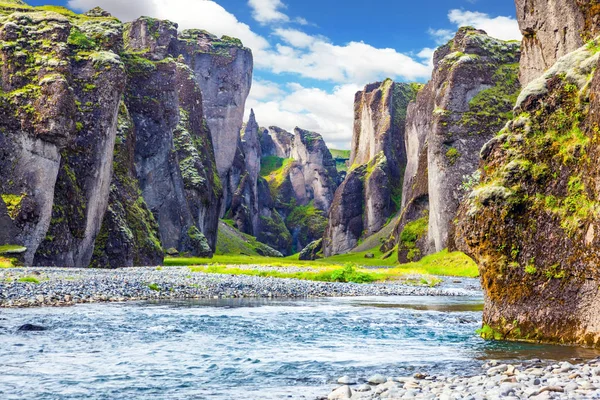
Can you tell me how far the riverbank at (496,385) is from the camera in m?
10.6

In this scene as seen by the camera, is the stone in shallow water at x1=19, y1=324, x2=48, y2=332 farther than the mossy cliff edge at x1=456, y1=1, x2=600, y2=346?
Yes

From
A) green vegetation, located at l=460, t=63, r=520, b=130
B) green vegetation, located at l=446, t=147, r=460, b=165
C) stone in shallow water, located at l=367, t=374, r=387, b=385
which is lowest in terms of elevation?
stone in shallow water, located at l=367, t=374, r=387, b=385

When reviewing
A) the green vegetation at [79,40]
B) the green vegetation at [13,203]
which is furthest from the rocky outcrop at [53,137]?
the green vegetation at [79,40]

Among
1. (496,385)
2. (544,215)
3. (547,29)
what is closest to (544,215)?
(544,215)

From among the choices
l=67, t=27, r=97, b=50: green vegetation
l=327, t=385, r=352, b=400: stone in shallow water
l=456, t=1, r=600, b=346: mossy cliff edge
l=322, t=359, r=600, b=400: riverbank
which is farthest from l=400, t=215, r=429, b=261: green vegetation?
l=327, t=385, r=352, b=400: stone in shallow water

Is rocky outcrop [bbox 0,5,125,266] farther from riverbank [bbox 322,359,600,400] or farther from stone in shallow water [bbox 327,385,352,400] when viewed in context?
riverbank [bbox 322,359,600,400]

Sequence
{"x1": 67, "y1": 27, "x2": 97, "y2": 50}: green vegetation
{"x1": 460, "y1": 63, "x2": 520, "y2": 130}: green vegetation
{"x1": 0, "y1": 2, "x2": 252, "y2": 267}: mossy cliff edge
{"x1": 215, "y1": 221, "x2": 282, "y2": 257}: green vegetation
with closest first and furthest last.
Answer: {"x1": 0, "y1": 2, "x2": 252, "y2": 267}: mossy cliff edge, {"x1": 67, "y1": 27, "x2": 97, "y2": 50}: green vegetation, {"x1": 460, "y1": 63, "x2": 520, "y2": 130}: green vegetation, {"x1": 215, "y1": 221, "x2": 282, "y2": 257}: green vegetation

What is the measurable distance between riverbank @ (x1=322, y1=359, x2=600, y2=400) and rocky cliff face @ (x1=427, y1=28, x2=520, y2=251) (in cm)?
7889

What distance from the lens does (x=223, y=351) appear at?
17.8 meters

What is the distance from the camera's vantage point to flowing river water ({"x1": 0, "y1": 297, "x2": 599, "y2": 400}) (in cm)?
1306

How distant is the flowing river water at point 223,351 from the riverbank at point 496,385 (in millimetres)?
935

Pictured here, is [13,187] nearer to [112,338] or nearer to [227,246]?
[112,338]

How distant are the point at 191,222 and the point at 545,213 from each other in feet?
345

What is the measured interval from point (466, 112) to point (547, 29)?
46.3 m
